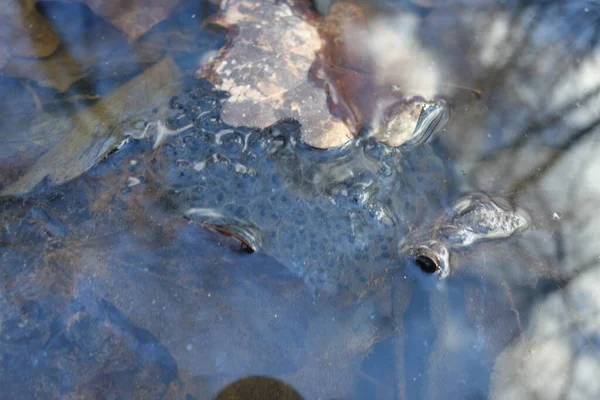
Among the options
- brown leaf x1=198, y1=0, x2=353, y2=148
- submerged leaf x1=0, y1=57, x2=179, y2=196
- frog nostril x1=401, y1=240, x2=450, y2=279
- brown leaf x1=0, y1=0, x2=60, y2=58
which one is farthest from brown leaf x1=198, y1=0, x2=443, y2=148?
brown leaf x1=0, y1=0, x2=60, y2=58

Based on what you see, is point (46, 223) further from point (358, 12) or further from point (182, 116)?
point (358, 12)

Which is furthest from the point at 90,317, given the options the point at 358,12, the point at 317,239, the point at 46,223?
the point at 358,12

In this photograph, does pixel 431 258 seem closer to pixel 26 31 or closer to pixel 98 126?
pixel 98 126

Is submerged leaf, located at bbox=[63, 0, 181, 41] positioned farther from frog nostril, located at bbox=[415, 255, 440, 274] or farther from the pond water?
frog nostril, located at bbox=[415, 255, 440, 274]

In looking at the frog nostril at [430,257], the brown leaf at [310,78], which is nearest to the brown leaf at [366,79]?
the brown leaf at [310,78]

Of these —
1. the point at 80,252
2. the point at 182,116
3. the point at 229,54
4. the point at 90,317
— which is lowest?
the point at 90,317
